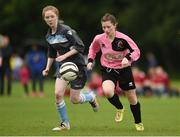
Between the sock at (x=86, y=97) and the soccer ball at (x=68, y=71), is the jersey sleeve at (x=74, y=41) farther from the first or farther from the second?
the sock at (x=86, y=97)

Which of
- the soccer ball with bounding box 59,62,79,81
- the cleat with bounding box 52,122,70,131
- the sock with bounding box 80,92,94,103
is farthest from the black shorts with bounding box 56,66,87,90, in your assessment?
the cleat with bounding box 52,122,70,131

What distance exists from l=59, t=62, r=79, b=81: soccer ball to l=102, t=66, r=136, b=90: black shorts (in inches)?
23.0

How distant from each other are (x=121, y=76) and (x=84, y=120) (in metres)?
2.61

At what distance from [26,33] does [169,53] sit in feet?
36.0

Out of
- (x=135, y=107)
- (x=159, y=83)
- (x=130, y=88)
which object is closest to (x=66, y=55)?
(x=130, y=88)

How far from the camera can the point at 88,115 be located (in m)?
16.7

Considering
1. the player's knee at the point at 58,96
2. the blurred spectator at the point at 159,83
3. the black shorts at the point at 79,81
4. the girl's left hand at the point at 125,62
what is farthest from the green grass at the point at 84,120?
the blurred spectator at the point at 159,83

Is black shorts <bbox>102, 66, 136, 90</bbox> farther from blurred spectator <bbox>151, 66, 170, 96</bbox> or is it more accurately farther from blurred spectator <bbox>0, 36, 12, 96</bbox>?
blurred spectator <bbox>151, 66, 170, 96</bbox>

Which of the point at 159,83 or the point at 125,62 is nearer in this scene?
the point at 125,62

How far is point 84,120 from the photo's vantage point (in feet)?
50.0

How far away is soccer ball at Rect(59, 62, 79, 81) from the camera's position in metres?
12.6

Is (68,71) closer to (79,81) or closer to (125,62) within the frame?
(79,81)

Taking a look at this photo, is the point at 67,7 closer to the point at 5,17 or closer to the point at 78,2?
the point at 78,2

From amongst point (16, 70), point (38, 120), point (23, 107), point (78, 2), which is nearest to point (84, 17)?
point (78, 2)
